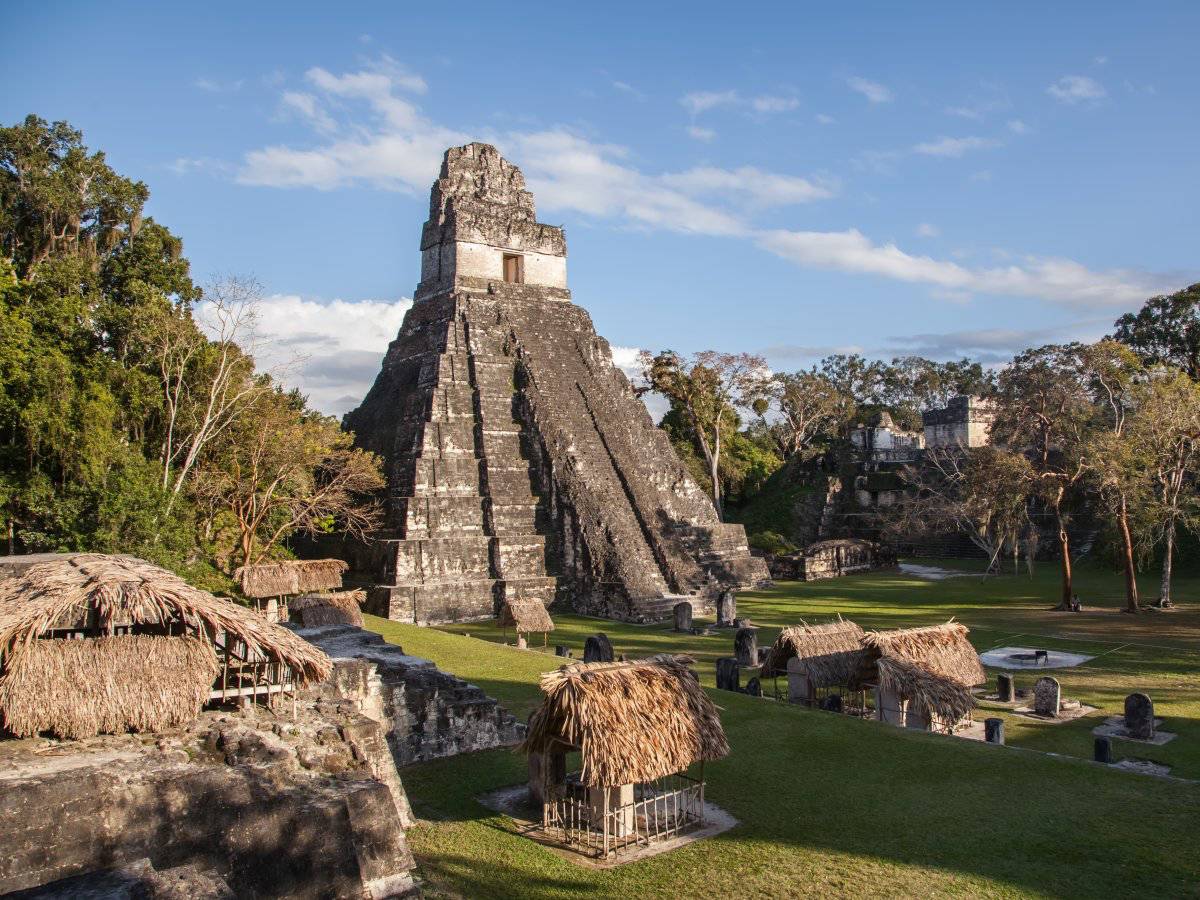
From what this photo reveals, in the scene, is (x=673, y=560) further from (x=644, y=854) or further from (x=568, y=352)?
(x=644, y=854)

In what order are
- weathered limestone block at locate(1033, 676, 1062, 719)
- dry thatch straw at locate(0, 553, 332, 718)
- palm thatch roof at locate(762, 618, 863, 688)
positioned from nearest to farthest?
dry thatch straw at locate(0, 553, 332, 718) < weathered limestone block at locate(1033, 676, 1062, 719) < palm thatch roof at locate(762, 618, 863, 688)

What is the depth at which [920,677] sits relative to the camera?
11.2 metres

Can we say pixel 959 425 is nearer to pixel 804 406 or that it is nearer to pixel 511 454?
pixel 804 406

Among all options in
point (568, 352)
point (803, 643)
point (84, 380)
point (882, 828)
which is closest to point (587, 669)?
point (882, 828)

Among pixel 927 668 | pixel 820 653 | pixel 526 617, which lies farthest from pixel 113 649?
pixel 526 617

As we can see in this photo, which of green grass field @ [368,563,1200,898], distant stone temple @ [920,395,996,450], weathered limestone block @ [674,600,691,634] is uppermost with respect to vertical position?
distant stone temple @ [920,395,996,450]

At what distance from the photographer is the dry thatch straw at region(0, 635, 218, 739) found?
6051mm

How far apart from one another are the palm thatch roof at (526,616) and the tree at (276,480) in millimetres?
4932

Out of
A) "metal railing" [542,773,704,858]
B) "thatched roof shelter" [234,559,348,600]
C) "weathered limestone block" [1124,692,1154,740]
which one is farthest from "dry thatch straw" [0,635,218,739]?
"weathered limestone block" [1124,692,1154,740]

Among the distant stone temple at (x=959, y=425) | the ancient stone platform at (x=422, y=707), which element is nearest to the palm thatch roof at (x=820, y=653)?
the ancient stone platform at (x=422, y=707)

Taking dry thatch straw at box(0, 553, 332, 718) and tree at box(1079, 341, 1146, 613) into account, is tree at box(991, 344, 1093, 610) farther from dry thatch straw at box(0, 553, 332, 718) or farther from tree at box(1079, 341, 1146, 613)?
dry thatch straw at box(0, 553, 332, 718)

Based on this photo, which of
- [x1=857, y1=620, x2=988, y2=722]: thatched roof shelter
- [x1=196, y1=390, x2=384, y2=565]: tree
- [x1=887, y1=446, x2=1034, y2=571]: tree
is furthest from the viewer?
[x1=887, y1=446, x2=1034, y2=571]: tree

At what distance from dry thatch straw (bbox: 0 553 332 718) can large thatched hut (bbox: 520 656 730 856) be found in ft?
7.25

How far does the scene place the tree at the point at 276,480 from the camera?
59.8 ft
